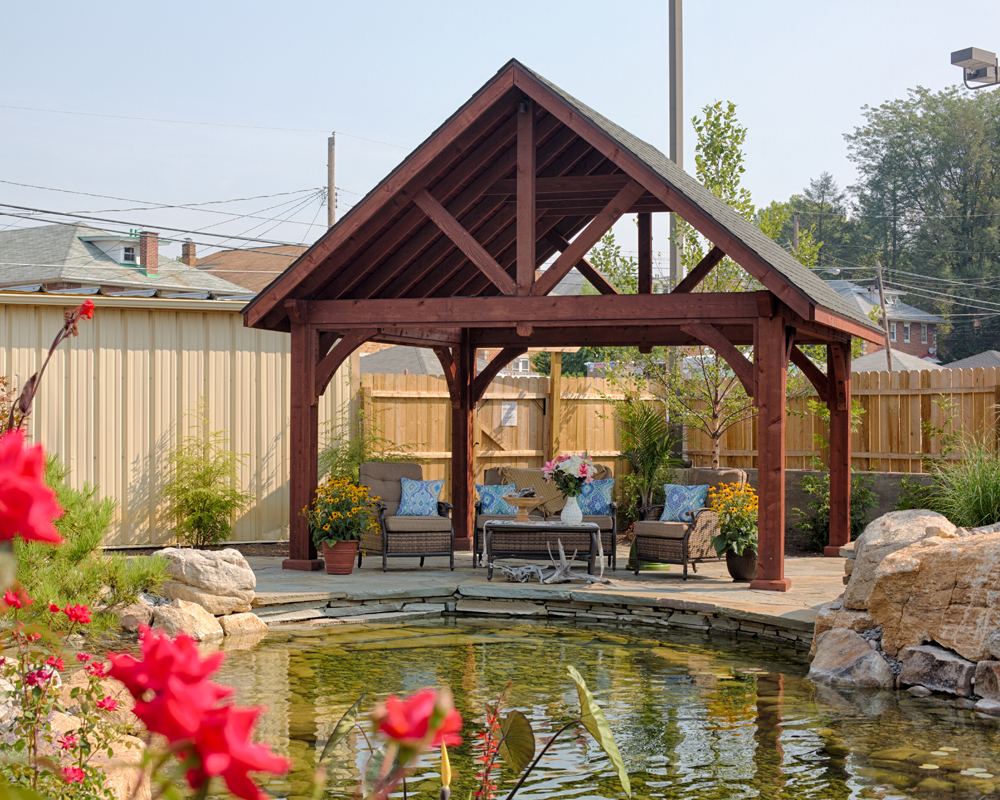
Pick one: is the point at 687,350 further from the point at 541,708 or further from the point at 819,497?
the point at 541,708

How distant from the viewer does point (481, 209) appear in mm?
10281

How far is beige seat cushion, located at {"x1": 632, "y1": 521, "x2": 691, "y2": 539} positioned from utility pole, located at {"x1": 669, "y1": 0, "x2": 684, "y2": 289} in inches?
160

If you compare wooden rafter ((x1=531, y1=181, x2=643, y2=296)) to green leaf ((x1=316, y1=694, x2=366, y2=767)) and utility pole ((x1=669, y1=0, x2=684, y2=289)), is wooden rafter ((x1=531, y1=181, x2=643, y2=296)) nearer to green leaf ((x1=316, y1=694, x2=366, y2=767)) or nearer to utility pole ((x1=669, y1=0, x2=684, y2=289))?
utility pole ((x1=669, y1=0, x2=684, y2=289))

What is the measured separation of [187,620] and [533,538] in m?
3.32

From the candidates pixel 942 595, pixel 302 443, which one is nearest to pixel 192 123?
pixel 302 443

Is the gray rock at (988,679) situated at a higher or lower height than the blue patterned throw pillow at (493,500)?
lower

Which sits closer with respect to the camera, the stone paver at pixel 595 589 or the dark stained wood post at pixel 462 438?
the stone paver at pixel 595 589

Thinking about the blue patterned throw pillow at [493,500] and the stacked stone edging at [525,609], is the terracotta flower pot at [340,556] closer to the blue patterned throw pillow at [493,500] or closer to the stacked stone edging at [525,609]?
the stacked stone edging at [525,609]

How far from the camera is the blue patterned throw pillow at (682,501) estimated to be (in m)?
9.84

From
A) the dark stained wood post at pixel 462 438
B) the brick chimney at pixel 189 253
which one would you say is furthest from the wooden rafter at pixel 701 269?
the brick chimney at pixel 189 253

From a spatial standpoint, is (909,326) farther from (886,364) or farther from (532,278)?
(532,278)

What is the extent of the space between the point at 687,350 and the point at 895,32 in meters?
6.10

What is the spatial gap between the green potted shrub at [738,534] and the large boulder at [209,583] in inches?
167

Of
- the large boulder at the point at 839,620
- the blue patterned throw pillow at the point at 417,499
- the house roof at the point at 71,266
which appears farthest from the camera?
the house roof at the point at 71,266
